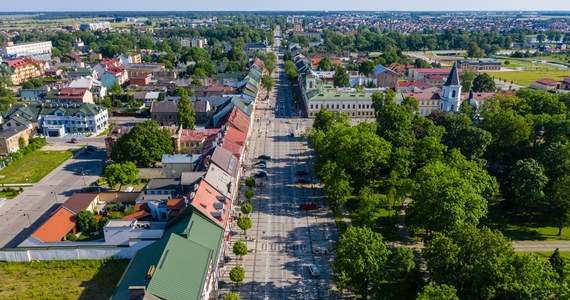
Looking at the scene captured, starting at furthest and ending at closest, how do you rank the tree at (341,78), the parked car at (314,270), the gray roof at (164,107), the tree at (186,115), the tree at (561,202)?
1. the tree at (341,78)
2. the gray roof at (164,107)
3. the tree at (186,115)
4. the tree at (561,202)
5. the parked car at (314,270)

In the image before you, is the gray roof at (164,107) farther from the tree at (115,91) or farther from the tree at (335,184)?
the tree at (335,184)

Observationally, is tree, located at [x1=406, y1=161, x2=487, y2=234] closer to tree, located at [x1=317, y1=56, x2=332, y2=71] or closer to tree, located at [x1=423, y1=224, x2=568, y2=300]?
tree, located at [x1=423, y1=224, x2=568, y2=300]

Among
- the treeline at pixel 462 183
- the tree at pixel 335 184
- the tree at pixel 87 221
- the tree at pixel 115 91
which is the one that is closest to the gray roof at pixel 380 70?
the treeline at pixel 462 183

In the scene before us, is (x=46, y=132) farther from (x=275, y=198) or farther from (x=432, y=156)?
(x=432, y=156)

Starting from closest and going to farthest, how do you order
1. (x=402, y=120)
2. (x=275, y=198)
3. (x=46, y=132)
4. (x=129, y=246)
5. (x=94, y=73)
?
(x=129, y=246)
(x=275, y=198)
(x=402, y=120)
(x=46, y=132)
(x=94, y=73)

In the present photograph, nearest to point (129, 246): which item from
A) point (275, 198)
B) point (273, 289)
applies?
point (273, 289)

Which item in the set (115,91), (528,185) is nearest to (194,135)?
(528,185)
